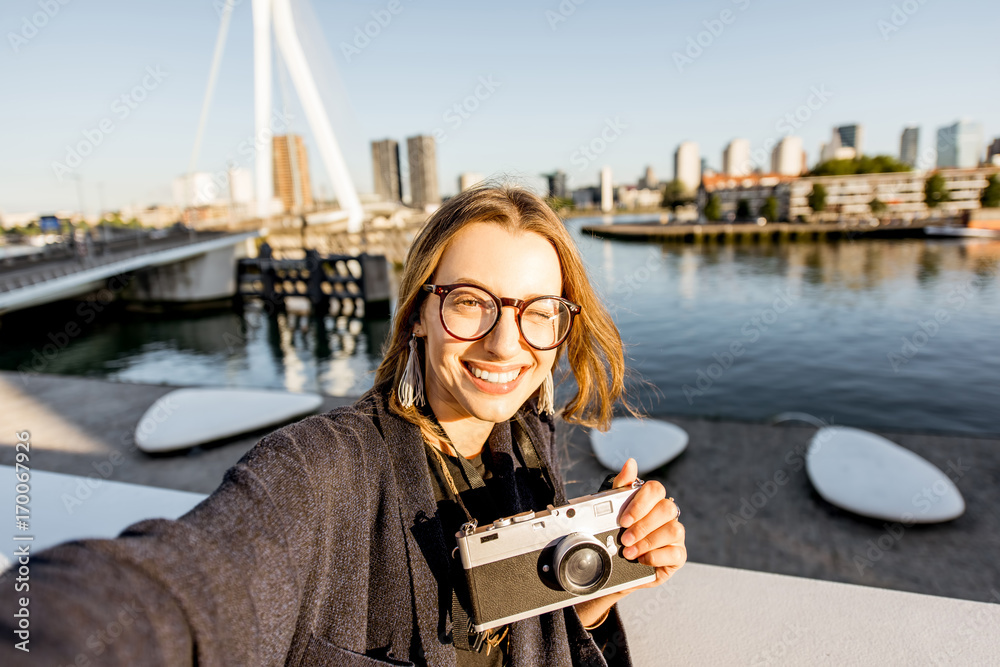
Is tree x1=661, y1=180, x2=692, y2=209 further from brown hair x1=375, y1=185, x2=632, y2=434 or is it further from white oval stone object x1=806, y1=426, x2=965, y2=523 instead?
brown hair x1=375, y1=185, x2=632, y2=434

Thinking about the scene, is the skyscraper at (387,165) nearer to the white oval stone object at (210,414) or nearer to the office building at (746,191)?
the white oval stone object at (210,414)

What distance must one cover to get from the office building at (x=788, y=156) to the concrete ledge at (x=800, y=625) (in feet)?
405

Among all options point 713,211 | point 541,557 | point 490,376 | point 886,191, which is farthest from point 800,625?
point 886,191

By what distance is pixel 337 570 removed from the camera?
855 mm

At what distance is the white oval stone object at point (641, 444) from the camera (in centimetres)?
540

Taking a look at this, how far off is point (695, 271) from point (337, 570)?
36.1 metres

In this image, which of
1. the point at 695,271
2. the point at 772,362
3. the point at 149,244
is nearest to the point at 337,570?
the point at 772,362

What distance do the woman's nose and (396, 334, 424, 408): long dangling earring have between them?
0.64ft

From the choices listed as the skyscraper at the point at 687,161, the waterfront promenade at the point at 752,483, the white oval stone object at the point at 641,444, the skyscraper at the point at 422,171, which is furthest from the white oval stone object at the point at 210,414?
the skyscraper at the point at 687,161

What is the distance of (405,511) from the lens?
3.11ft

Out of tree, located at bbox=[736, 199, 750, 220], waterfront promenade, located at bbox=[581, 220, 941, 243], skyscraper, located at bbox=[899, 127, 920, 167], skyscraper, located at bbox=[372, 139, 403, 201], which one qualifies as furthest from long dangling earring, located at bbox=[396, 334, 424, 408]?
skyscraper, located at bbox=[899, 127, 920, 167]

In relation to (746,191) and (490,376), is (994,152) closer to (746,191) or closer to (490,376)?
(746,191)

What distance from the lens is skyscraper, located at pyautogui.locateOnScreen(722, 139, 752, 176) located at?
360ft

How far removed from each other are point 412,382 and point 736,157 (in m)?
127
